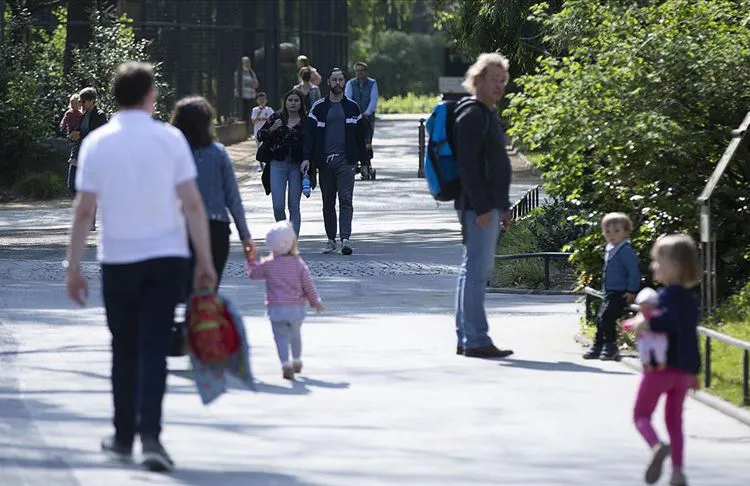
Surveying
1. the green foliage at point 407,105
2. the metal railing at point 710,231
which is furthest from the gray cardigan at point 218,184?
the green foliage at point 407,105

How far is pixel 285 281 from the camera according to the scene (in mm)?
10703

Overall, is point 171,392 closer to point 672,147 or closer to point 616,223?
point 616,223

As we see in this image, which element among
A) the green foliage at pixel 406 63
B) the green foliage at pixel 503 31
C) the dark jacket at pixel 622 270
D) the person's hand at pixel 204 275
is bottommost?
the green foliage at pixel 406 63

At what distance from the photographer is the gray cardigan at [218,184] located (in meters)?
10.5

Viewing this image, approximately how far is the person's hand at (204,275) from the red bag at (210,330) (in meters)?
0.11

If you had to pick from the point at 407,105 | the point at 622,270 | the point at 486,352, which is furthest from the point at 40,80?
the point at 407,105

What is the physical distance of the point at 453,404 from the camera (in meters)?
9.98

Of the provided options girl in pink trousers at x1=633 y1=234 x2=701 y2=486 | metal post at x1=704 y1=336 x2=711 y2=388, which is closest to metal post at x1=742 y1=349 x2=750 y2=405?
metal post at x1=704 y1=336 x2=711 y2=388

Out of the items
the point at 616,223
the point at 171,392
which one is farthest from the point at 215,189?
the point at 616,223

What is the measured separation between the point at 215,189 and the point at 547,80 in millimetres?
3716

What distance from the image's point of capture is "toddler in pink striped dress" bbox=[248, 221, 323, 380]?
35.0 ft

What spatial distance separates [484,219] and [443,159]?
0.56m

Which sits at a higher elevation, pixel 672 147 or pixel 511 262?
pixel 672 147

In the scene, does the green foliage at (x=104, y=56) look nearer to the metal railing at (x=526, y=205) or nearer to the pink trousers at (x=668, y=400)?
the metal railing at (x=526, y=205)
